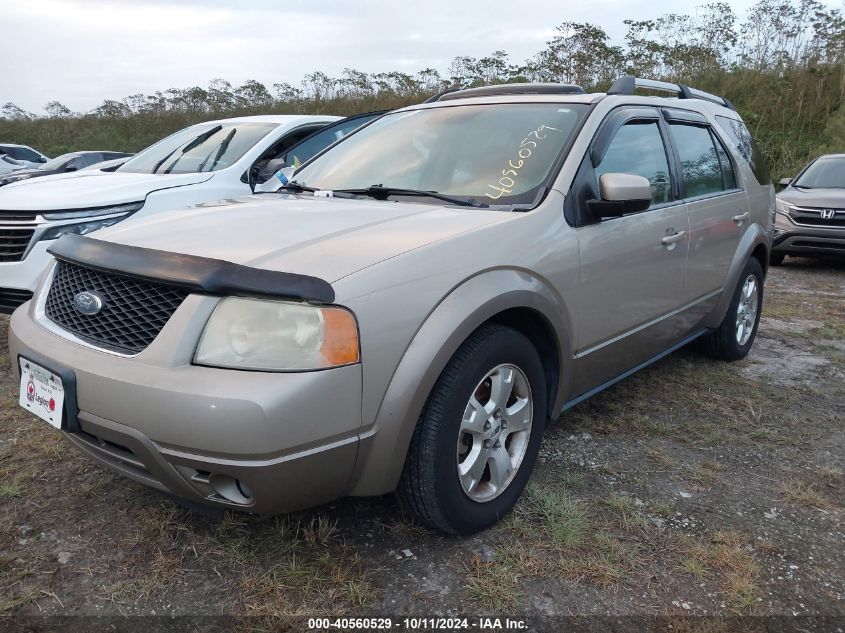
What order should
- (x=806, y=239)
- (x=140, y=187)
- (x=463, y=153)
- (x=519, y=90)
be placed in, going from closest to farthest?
(x=463, y=153)
(x=519, y=90)
(x=140, y=187)
(x=806, y=239)

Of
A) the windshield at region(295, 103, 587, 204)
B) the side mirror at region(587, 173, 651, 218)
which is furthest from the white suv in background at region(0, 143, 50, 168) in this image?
the side mirror at region(587, 173, 651, 218)

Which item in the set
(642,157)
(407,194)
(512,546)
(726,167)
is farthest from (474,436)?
(726,167)

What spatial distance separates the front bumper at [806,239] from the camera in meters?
8.21

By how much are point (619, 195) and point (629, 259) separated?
0.42m

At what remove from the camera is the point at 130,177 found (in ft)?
15.7

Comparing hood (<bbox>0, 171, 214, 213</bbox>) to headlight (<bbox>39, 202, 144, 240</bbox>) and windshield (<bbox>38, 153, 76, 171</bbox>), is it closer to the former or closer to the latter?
headlight (<bbox>39, 202, 144, 240</bbox>)

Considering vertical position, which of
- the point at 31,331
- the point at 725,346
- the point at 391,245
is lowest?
the point at 725,346

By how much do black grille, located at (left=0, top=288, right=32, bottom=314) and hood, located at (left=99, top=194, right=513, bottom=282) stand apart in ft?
6.54

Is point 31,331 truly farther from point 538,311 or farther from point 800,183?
point 800,183

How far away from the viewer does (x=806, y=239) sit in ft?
27.5

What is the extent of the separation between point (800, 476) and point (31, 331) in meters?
3.14

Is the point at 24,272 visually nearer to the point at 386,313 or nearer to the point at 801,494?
the point at 386,313

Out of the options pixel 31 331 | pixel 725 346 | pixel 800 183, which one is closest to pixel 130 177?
pixel 31 331

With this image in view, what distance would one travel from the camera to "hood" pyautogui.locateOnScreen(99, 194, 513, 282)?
196 centimetres
